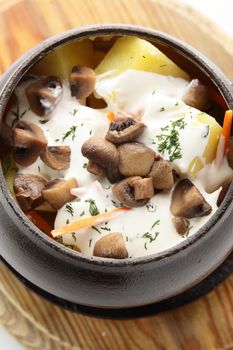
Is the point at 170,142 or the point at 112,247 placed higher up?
the point at 170,142

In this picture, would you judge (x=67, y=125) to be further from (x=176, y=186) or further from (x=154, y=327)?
(x=154, y=327)

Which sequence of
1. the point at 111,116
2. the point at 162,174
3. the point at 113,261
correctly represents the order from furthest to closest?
the point at 111,116 < the point at 162,174 < the point at 113,261

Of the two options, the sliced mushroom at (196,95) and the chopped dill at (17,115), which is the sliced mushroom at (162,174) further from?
the chopped dill at (17,115)

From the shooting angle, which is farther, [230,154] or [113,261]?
[230,154]

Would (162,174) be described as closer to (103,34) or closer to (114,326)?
(103,34)

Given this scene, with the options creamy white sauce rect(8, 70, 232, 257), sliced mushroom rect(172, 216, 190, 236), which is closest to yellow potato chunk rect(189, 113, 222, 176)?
creamy white sauce rect(8, 70, 232, 257)

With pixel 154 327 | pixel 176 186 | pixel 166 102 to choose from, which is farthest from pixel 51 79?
pixel 154 327

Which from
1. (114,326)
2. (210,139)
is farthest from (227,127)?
(114,326)
